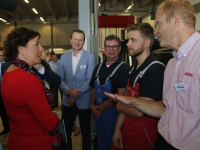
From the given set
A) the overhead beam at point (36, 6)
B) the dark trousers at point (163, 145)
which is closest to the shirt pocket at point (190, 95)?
the dark trousers at point (163, 145)

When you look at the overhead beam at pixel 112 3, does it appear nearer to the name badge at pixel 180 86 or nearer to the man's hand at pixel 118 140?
the man's hand at pixel 118 140

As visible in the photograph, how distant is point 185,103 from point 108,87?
53.1 inches

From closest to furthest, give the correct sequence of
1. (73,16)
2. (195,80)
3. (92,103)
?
(195,80)
(92,103)
(73,16)

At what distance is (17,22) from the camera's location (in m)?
17.1

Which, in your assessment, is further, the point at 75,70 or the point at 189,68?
the point at 75,70

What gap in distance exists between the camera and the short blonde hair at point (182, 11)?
1263 mm

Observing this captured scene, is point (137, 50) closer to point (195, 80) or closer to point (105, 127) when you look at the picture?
point (195, 80)

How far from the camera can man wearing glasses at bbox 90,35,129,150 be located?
2.41 meters

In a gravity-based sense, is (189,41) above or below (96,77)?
above

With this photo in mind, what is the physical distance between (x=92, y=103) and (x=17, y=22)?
16980 mm

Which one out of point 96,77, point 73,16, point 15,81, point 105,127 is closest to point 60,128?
point 15,81

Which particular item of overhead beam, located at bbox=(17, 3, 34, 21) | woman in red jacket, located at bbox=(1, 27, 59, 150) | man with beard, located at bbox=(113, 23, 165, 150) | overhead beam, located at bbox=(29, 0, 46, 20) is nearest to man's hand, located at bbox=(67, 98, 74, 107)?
man with beard, located at bbox=(113, 23, 165, 150)

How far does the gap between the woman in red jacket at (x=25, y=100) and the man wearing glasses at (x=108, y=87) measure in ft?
3.35

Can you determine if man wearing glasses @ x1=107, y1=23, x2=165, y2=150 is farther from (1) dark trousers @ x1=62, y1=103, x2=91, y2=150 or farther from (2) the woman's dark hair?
(2) the woman's dark hair
